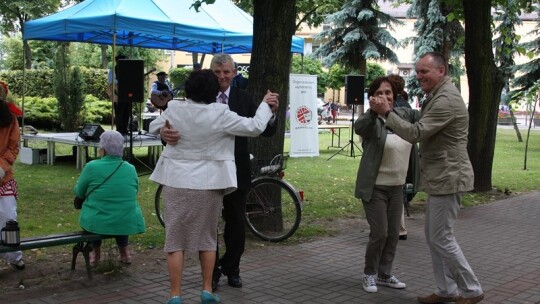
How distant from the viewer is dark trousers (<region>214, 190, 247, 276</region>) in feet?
17.4

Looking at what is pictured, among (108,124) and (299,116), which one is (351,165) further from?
(108,124)

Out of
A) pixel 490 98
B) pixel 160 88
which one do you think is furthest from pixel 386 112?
pixel 160 88

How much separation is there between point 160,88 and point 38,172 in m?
4.18

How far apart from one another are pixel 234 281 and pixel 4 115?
7.90 feet

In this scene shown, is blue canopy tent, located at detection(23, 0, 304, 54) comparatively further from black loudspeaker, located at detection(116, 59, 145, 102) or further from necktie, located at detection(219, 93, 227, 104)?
necktie, located at detection(219, 93, 227, 104)

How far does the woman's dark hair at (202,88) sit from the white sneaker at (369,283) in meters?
2.03

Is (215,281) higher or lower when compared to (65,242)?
lower

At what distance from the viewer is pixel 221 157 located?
15.0 feet

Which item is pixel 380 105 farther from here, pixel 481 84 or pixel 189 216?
pixel 481 84

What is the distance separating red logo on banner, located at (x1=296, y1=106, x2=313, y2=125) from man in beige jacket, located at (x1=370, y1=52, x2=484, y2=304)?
10119 millimetres

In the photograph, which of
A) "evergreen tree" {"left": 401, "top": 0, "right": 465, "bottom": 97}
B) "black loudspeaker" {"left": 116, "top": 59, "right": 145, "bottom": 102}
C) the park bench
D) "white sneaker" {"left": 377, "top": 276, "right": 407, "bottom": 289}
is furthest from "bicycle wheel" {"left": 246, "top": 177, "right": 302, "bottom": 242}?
"evergreen tree" {"left": 401, "top": 0, "right": 465, "bottom": 97}

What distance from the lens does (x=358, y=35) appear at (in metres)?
28.2

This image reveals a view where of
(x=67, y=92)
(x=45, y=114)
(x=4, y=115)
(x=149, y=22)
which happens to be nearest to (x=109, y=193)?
(x=4, y=115)

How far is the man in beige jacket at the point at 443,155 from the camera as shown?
4.66 meters
